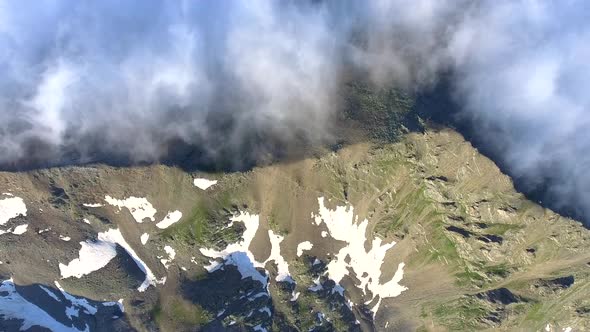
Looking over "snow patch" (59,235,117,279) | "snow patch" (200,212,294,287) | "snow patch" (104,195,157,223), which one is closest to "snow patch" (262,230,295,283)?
"snow patch" (200,212,294,287)

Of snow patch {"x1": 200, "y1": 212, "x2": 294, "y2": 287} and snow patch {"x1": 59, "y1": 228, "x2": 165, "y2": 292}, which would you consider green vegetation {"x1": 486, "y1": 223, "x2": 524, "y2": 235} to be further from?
snow patch {"x1": 59, "y1": 228, "x2": 165, "y2": 292}

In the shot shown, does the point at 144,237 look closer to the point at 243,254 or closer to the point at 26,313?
the point at 243,254

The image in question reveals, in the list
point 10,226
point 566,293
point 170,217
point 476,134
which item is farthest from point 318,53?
point 566,293

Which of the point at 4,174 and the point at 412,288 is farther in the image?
the point at 412,288

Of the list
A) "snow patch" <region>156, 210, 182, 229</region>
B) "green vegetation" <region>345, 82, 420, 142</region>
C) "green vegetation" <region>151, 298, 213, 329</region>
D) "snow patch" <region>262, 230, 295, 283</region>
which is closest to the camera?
"green vegetation" <region>345, 82, 420, 142</region>

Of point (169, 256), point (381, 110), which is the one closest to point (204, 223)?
point (169, 256)

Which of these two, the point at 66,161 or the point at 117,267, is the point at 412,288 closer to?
the point at 117,267
